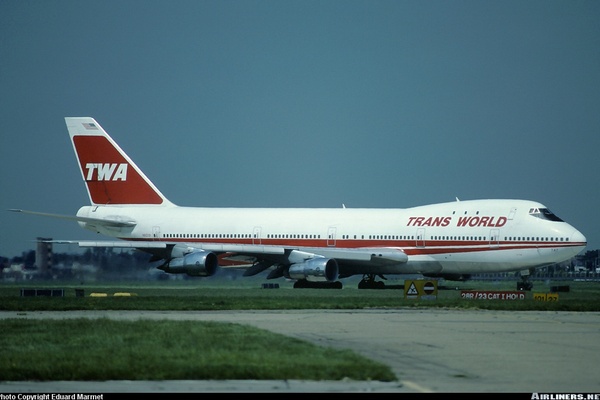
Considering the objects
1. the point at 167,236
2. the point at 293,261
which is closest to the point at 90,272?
the point at 167,236

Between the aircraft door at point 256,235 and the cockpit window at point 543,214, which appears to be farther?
the aircraft door at point 256,235

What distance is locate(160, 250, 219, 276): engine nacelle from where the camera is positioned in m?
51.7

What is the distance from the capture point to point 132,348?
1869 cm

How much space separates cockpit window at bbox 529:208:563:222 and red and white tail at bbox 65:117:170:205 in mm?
22550

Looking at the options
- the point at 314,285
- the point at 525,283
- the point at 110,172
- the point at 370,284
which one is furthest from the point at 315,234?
the point at 110,172

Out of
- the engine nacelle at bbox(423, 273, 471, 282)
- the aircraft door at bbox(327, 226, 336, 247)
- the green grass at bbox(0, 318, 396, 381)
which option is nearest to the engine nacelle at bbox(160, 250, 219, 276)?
the aircraft door at bbox(327, 226, 336, 247)

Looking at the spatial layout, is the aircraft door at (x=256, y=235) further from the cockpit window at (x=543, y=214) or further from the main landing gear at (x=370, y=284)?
the cockpit window at (x=543, y=214)

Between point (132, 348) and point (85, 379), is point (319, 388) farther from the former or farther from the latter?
point (132, 348)

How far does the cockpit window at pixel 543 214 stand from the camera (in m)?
49.8

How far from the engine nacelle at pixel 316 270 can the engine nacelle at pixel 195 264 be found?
13.0ft

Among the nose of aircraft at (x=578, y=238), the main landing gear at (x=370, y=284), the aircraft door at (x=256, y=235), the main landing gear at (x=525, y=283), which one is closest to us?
the main landing gear at (x=525, y=283)

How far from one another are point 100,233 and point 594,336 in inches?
1724

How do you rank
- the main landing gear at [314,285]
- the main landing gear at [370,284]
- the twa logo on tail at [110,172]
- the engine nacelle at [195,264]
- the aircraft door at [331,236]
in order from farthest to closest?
the twa logo on tail at [110,172] < the main landing gear at [370,284] < the aircraft door at [331,236] < the main landing gear at [314,285] < the engine nacelle at [195,264]

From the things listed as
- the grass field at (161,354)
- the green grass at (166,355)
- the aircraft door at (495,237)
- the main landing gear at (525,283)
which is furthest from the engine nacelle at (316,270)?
the green grass at (166,355)
